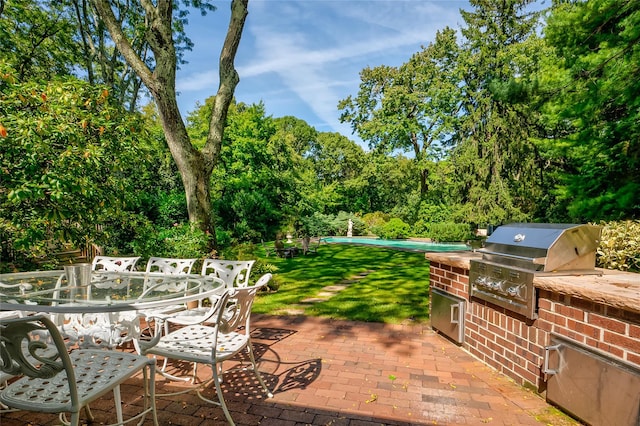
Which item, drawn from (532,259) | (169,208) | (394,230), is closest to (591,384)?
(532,259)

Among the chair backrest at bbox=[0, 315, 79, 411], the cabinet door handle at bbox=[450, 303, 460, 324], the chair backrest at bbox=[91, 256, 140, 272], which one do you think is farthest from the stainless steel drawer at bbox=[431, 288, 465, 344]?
the chair backrest at bbox=[91, 256, 140, 272]

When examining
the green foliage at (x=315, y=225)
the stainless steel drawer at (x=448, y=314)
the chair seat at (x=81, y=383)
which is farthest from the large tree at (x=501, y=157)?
the chair seat at (x=81, y=383)

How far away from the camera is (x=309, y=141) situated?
37.0 metres

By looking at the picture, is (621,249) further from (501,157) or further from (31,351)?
(501,157)

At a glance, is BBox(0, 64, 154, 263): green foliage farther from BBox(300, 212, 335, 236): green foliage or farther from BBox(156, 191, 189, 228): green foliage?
BBox(300, 212, 335, 236): green foliage

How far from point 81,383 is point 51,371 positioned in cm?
26

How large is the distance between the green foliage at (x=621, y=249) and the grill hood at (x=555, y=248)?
1.06 m

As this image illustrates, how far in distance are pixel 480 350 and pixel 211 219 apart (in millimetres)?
4670

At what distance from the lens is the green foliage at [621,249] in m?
3.34

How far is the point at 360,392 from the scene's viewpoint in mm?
2639

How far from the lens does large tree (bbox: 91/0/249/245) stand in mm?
5559

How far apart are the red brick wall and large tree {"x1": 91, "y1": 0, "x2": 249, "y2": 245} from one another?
4287 mm

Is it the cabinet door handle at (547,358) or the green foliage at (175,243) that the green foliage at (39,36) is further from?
the cabinet door handle at (547,358)

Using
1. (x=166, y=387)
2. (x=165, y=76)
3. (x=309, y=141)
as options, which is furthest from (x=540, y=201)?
(x=309, y=141)
